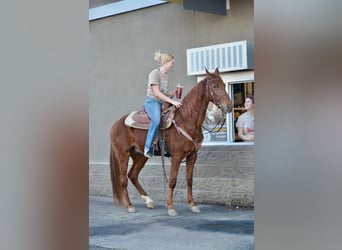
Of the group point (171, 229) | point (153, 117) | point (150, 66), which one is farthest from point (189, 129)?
point (150, 66)

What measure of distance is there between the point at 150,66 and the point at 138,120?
1801 millimetres

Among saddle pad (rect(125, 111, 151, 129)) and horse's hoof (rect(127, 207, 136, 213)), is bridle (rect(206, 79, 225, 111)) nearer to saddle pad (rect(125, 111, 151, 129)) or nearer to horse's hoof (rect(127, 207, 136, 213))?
saddle pad (rect(125, 111, 151, 129))

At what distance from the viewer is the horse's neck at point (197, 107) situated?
5.54 meters

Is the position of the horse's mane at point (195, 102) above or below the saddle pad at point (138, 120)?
above

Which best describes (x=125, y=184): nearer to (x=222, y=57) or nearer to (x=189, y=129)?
(x=189, y=129)

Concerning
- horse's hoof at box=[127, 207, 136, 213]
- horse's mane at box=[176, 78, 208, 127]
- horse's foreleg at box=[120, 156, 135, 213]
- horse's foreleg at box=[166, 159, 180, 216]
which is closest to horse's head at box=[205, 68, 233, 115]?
horse's mane at box=[176, 78, 208, 127]

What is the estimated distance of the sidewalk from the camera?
4.29 metres

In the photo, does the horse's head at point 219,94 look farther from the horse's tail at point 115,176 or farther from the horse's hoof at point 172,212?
the horse's tail at point 115,176

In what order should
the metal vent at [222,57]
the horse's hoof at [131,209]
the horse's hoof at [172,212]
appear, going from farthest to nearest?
the metal vent at [222,57] → the horse's hoof at [131,209] → the horse's hoof at [172,212]

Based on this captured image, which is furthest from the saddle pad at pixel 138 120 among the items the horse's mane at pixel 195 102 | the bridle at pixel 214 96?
the bridle at pixel 214 96

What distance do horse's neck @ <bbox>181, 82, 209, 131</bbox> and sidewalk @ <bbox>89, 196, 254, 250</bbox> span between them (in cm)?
106

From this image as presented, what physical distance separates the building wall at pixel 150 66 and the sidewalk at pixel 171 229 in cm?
48
